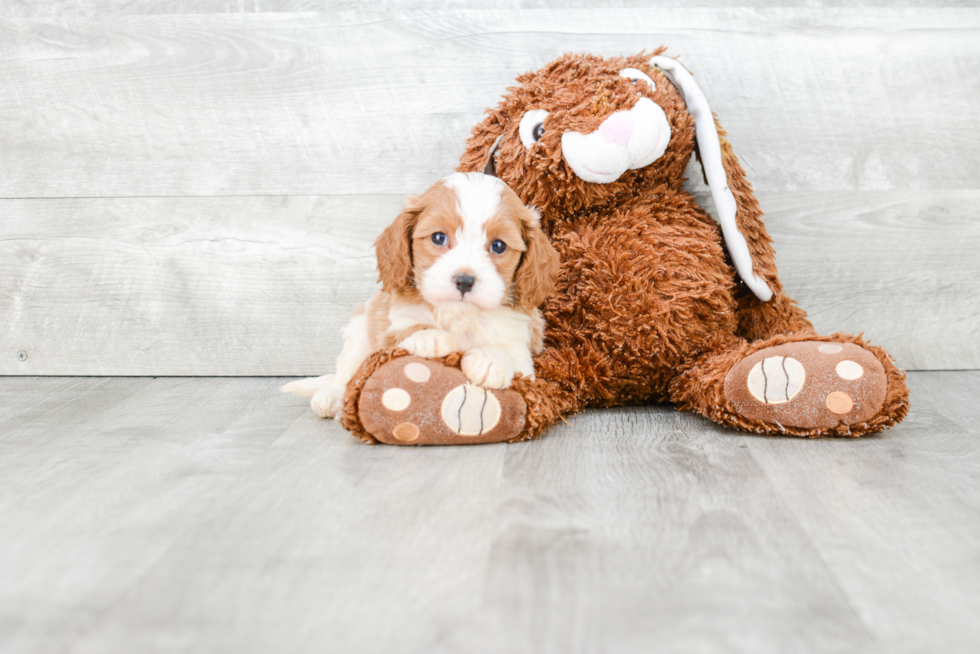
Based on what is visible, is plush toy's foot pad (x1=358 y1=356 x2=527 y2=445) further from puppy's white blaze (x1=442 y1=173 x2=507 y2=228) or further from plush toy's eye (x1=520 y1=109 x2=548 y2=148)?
plush toy's eye (x1=520 y1=109 x2=548 y2=148)

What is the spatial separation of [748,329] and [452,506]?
0.78 m

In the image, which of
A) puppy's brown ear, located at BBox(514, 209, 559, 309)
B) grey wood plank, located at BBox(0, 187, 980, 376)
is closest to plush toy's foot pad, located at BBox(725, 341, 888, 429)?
puppy's brown ear, located at BBox(514, 209, 559, 309)

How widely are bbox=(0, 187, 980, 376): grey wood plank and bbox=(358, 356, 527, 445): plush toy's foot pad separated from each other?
61 centimetres

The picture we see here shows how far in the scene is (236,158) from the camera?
165 centimetres

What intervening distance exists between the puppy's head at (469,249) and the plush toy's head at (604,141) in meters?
0.17

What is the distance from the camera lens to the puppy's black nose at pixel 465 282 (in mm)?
1058

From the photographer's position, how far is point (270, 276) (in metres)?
1.67

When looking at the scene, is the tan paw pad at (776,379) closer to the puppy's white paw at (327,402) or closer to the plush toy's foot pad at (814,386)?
the plush toy's foot pad at (814,386)

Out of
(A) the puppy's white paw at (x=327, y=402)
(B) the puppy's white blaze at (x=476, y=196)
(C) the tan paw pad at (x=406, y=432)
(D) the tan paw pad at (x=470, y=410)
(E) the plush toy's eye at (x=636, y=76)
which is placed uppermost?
(E) the plush toy's eye at (x=636, y=76)

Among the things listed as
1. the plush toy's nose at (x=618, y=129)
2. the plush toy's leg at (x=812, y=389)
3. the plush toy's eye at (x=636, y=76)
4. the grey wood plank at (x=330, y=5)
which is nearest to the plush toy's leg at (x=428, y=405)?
the plush toy's leg at (x=812, y=389)

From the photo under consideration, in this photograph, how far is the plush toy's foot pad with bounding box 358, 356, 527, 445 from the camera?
1.08 metres

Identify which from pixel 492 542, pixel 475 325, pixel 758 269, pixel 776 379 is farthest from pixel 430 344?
pixel 758 269

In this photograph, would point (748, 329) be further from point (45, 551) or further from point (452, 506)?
point (45, 551)

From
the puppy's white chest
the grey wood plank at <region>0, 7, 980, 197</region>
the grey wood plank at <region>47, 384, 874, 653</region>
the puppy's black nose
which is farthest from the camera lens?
the grey wood plank at <region>0, 7, 980, 197</region>
